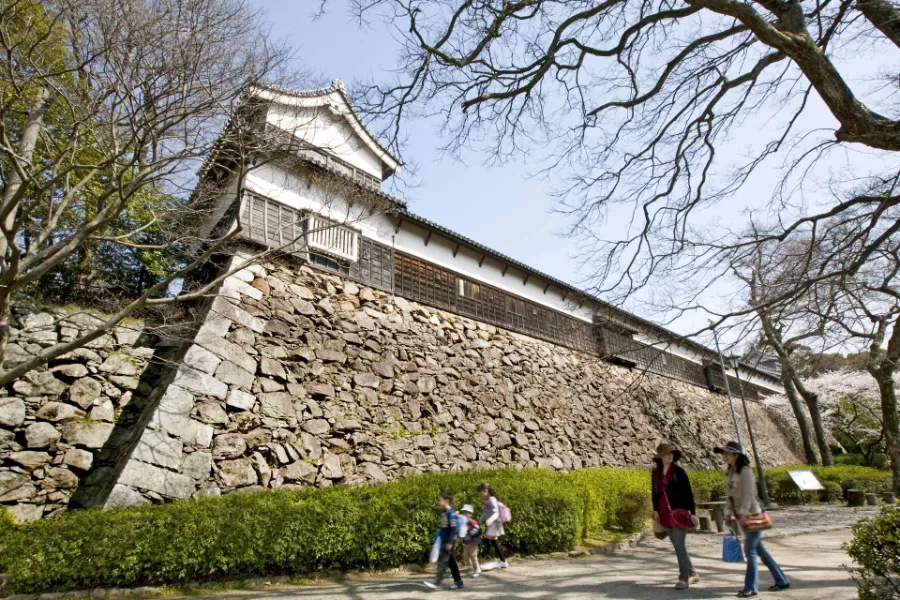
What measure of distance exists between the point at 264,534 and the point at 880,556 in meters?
6.85

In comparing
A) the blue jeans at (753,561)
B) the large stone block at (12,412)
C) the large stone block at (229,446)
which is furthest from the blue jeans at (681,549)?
the large stone block at (12,412)

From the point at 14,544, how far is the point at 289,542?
10.4 ft

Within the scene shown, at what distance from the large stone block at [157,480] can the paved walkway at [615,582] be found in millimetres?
2322

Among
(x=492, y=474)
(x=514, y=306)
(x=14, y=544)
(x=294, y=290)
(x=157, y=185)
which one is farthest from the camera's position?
(x=514, y=306)

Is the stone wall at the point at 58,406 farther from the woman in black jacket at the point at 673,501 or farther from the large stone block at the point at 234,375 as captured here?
the woman in black jacket at the point at 673,501

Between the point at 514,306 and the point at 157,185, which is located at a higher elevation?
the point at 514,306

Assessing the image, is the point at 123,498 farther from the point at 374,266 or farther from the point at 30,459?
the point at 374,266

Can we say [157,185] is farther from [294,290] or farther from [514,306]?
[514,306]

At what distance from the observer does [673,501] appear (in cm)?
562

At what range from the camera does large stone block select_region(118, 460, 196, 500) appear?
7.38 meters

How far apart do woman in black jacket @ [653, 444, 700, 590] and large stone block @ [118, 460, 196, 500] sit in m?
7.07

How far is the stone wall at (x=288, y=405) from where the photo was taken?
8.09 meters

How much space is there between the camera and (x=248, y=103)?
799 centimetres

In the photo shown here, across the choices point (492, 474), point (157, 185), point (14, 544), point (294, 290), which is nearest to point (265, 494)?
point (14, 544)
